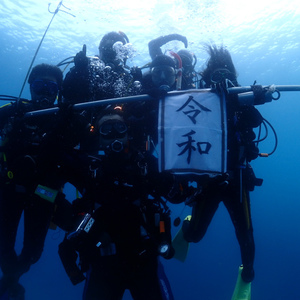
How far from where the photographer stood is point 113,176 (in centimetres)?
427

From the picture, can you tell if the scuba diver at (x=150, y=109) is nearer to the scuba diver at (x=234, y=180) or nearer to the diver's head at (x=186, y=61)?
the scuba diver at (x=234, y=180)

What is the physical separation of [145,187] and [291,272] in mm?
34965

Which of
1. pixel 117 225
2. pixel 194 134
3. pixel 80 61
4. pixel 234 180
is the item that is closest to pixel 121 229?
pixel 117 225

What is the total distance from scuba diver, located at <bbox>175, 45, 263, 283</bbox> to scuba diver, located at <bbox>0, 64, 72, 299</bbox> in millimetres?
2999

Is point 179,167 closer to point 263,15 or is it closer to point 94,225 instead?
point 94,225

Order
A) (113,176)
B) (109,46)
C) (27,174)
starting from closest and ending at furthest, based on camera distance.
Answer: (113,176) → (27,174) → (109,46)

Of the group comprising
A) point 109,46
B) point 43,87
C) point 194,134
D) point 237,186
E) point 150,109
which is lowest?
point 237,186

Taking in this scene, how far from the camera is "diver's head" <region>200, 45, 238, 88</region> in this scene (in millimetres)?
5207

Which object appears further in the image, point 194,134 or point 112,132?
point 112,132

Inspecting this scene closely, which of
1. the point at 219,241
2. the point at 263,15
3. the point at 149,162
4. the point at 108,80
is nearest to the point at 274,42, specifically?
the point at 263,15

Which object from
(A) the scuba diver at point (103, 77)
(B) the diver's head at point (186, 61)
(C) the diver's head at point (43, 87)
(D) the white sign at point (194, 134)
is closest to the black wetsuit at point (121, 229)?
(D) the white sign at point (194, 134)

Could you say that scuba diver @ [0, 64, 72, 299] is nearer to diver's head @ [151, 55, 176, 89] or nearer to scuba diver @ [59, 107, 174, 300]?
scuba diver @ [59, 107, 174, 300]

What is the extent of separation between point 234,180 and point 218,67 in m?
2.49

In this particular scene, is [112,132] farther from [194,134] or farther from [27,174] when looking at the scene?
[27,174]
